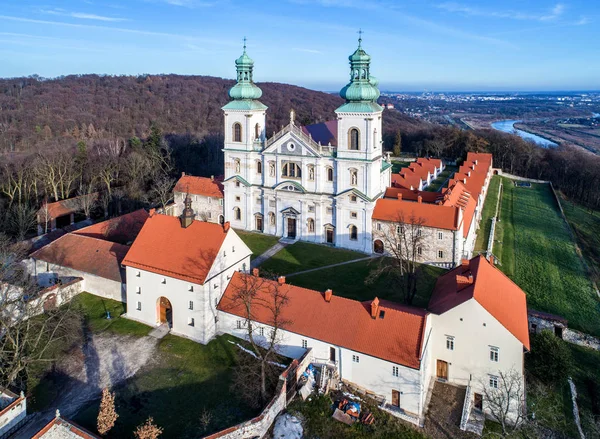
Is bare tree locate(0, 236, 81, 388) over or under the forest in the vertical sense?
under

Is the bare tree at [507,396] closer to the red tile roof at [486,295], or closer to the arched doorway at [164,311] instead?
the red tile roof at [486,295]

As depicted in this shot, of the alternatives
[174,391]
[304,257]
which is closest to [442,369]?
[174,391]

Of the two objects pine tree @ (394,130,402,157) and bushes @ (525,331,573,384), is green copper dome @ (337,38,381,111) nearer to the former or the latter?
bushes @ (525,331,573,384)

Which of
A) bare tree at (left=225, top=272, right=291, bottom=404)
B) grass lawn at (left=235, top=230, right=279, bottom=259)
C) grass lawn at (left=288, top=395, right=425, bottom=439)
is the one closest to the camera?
grass lawn at (left=288, top=395, right=425, bottom=439)

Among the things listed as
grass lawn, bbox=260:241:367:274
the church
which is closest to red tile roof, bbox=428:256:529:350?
grass lawn, bbox=260:241:367:274

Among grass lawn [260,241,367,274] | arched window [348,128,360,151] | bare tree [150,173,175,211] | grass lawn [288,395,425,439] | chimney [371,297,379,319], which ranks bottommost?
grass lawn [288,395,425,439]

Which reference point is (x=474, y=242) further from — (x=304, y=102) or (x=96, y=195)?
(x=304, y=102)

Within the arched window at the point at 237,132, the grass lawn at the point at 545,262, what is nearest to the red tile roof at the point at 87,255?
the arched window at the point at 237,132
